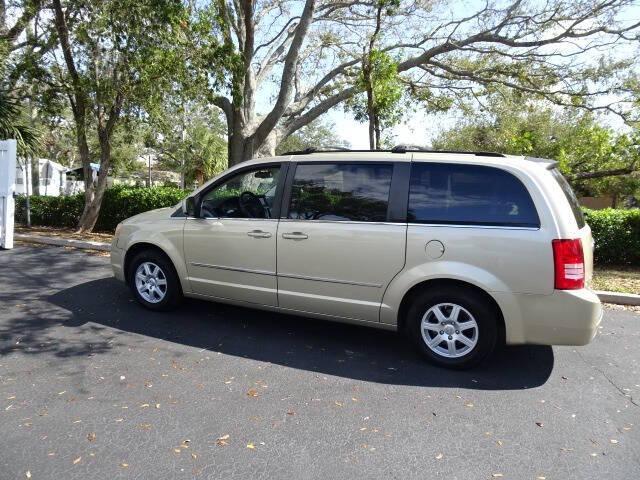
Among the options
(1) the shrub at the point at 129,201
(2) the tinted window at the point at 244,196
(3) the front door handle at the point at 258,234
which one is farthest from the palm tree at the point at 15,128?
(3) the front door handle at the point at 258,234

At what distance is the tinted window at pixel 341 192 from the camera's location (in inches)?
168

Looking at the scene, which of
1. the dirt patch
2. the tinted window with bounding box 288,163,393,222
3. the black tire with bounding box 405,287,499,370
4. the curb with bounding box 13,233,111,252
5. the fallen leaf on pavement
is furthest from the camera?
the dirt patch

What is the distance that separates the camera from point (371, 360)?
4.25m

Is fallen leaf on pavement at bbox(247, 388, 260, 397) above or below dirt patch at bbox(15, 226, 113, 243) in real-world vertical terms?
below

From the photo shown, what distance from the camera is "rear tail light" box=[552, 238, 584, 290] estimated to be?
11.8ft

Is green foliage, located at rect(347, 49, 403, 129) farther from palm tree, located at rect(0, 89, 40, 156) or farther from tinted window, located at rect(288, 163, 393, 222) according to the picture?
palm tree, located at rect(0, 89, 40, 156)

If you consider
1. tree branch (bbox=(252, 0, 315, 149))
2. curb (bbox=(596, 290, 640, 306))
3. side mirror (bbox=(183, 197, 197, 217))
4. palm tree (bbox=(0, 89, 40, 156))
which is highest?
tree branch (bbox=(252, 0, 315, 149))

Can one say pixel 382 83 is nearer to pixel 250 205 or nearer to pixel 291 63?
pixel 291 63

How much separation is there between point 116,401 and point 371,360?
2080 mm

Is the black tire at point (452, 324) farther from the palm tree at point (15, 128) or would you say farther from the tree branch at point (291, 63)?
the palm tree at point (15, 128)

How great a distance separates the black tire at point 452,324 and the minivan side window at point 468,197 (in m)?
0.61

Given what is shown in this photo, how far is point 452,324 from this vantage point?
158 inches

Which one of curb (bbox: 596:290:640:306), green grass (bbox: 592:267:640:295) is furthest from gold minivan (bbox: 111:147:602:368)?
green grass (bbox: 592:267:640:295)

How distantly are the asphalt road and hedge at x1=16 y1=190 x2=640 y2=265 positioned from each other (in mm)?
4160
